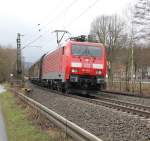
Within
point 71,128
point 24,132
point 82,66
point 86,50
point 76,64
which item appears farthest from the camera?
A: point 86,50

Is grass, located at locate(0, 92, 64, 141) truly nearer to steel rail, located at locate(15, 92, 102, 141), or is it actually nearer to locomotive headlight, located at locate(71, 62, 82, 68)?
steel rail, located at locate(15, 92, 102, 141)

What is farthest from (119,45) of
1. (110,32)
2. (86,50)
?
(86,50)

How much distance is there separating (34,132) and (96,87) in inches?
614

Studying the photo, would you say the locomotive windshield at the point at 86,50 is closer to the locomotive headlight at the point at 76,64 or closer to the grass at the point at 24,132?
the locomotive headlight at the point at 76,64

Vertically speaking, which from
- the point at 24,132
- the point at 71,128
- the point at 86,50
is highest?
the point at 86,50

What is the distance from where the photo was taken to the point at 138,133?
9.14m

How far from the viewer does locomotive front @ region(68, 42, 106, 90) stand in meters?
25.0

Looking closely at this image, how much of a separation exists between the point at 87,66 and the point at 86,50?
1121 millimetres

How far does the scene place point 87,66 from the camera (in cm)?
2528

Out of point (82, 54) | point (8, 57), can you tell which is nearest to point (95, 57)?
point (82, 54)

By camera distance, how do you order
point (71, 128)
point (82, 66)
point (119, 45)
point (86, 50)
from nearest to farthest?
point (71, 128) < point (82, 66) < point (86, 50) < point (119, 45)

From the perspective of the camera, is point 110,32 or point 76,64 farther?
point 110,32

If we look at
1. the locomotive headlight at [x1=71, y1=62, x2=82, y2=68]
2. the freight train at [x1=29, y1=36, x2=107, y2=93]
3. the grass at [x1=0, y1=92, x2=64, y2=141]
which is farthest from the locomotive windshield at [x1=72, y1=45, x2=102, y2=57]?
the grass at [x1=0, y1=92, x2=64, y2=141]

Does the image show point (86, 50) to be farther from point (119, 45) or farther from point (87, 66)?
point (119, 45)
